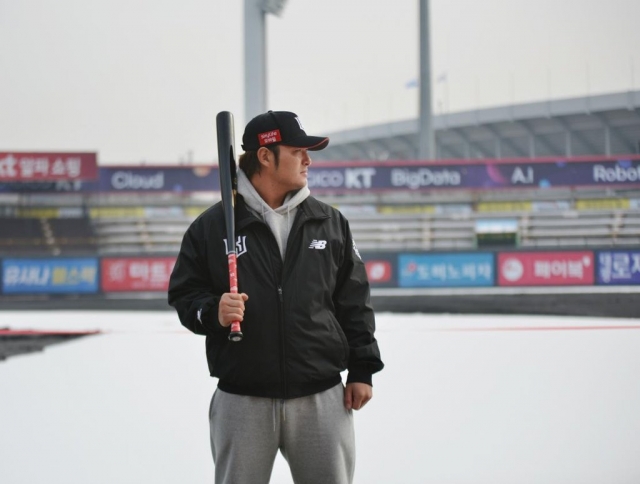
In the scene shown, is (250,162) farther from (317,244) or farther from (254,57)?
(254,57)

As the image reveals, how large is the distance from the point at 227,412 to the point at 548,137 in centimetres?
3477

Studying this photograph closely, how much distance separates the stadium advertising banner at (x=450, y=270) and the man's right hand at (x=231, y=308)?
1348 centimetres

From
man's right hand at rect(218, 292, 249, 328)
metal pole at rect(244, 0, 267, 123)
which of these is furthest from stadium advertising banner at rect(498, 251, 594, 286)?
man's right hand at rect(218, 292, 249, 328)

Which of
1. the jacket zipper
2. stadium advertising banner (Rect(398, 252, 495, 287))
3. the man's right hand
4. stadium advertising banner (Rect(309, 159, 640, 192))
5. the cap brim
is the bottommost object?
stadium advertising banner (Rect(398, 252, 495, 287))

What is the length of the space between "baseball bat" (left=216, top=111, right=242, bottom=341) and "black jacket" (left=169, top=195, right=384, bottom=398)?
0.05 meters

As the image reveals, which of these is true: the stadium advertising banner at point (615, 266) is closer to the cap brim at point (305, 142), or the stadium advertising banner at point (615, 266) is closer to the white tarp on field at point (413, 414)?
the white tarp on field at point (413, 414)

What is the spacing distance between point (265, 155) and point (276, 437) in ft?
2.75

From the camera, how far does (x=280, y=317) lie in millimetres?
2152

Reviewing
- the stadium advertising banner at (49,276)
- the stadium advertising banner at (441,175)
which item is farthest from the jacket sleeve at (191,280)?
the stadium advertising banner at (441,175)

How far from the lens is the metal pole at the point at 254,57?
28.4 feet

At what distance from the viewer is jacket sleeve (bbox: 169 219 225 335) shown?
2217 millimetres

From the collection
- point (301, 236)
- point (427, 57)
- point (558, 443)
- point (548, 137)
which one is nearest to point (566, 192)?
point (427, 57)

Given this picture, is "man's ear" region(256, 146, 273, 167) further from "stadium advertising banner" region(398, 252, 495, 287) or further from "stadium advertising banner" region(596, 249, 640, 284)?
"stadium advertising banner" region(596, 249, 640, 284)

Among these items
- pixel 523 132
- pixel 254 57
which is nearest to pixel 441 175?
pixel 523 132
